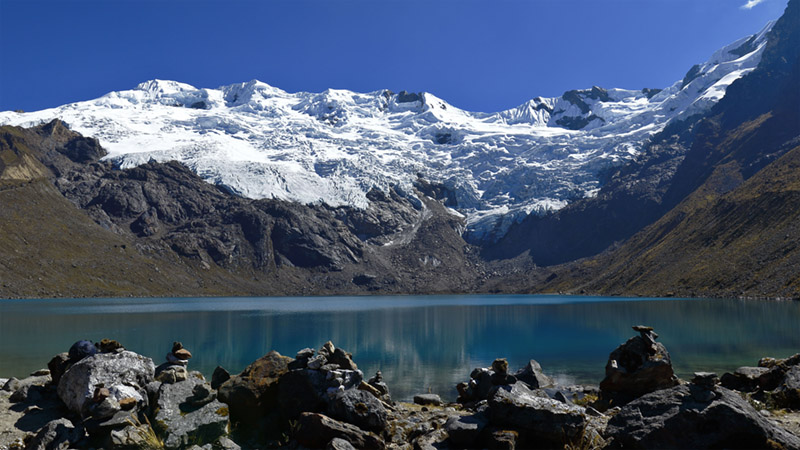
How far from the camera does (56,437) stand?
1422 centimetres

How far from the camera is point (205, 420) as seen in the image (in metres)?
15.0

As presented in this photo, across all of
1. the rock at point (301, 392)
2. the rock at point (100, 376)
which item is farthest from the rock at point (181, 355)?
the rock at point (301, 392)

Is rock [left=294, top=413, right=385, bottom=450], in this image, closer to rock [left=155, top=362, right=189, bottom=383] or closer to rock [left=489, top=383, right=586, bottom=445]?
rock [left=489, top=383, right=586, bottom=445]

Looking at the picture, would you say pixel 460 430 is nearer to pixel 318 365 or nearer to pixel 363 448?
pixel 363 448

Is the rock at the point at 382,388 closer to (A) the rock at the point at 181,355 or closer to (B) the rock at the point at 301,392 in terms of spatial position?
(B) the rock at the point at 301,392

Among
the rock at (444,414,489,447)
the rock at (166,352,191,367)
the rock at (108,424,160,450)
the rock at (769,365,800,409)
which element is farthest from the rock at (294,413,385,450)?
the rock at (769,365,800,409)

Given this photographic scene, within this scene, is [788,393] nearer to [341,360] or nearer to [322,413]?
[341,360]

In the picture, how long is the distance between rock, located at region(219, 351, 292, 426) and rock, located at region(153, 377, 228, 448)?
45cm

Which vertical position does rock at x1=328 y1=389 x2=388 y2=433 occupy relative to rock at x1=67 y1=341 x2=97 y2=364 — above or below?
below

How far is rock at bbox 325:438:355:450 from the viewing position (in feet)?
43.5

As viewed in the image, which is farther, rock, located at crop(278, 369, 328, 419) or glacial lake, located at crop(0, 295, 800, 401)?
glacial lake, located at crop(0, 295, 800, 401)

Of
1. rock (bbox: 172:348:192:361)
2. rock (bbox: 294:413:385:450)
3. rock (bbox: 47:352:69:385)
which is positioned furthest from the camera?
rock (bbox: 172:348:192:361)

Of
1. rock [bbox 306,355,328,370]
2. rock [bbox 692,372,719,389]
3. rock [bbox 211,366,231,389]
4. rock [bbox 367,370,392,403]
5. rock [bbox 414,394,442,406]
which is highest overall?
rock [bbox 692,372,719,389]

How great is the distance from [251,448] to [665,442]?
11.1 m
